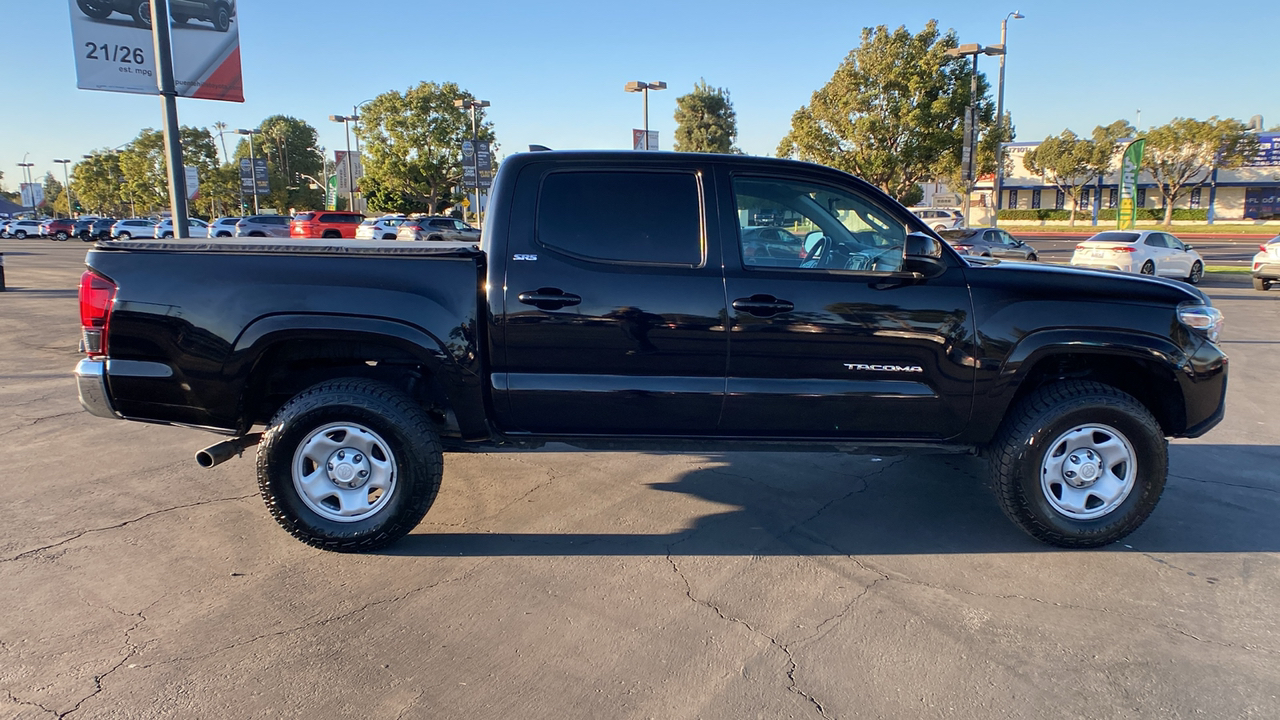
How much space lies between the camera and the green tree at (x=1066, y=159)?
175 feet

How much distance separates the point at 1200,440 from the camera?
6133 millimetres

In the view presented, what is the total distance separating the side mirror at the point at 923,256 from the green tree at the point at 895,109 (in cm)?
2646

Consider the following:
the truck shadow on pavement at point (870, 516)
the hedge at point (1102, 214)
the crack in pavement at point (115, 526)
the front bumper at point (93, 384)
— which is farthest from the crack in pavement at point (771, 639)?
the hedge at point (1102, 214)

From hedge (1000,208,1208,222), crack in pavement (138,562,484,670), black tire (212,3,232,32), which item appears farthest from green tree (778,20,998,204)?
hedge (1000,208,1208,222)

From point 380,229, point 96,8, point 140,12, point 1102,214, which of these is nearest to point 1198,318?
point 140,12

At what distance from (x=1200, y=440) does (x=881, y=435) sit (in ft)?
12.6

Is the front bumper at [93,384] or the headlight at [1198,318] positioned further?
the headlight at [1198,318]

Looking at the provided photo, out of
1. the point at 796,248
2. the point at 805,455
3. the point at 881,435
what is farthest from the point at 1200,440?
the point at 796,248

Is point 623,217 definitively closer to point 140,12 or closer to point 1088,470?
point 1088,470

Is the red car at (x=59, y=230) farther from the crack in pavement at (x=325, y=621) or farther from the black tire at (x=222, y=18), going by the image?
the crack in pavement at (x=325, y=621)

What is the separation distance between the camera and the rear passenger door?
12.5ft

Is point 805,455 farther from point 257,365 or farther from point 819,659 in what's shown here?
point 257,365

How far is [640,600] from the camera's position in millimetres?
3482

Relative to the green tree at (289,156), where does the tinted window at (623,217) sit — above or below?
below
